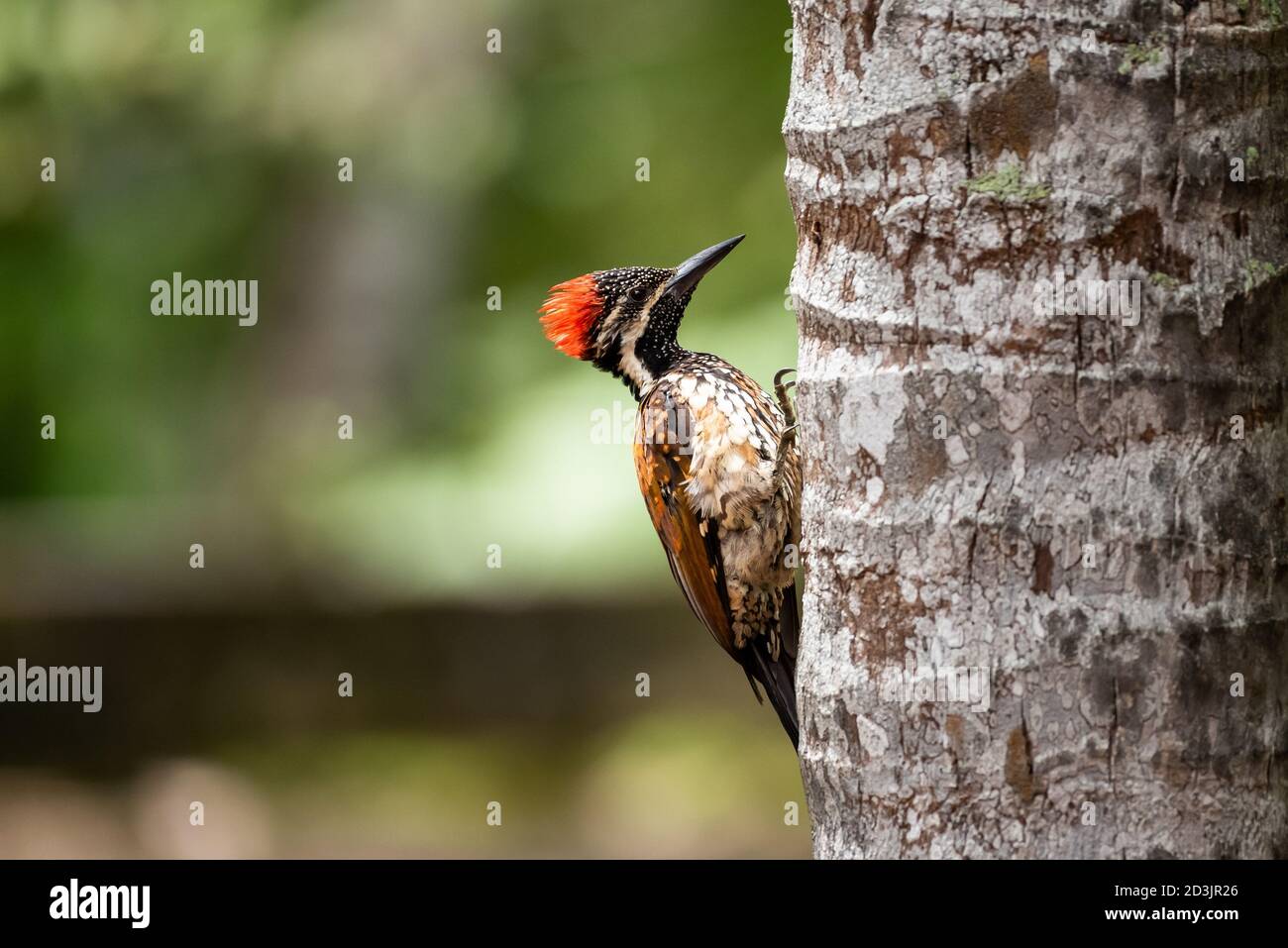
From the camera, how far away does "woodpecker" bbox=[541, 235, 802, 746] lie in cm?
418

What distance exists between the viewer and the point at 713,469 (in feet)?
13.7

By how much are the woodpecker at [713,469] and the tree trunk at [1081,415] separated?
176cm

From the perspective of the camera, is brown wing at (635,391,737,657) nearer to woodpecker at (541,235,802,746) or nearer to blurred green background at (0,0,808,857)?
woodpecker at (541,235,802,746)

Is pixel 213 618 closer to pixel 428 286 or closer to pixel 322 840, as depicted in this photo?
pixel 322 840

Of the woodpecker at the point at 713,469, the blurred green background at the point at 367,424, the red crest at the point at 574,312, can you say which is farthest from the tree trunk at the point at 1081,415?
the blurred green background at the point at 367,424

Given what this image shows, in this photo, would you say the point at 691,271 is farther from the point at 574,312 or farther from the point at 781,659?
the point at 781,659

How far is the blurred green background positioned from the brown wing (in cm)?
370

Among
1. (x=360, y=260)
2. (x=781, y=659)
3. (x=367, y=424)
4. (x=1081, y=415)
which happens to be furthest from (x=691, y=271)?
(x=360, y=260)

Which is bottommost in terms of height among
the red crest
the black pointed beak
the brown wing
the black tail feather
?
the black tail feather

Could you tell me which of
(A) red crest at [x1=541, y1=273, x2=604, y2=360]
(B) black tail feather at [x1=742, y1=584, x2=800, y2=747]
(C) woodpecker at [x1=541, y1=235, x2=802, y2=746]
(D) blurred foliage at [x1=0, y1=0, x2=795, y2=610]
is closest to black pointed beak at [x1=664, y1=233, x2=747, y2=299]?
(C) woodpecker at [x1=541, y1=235, x2=802, y2=746]

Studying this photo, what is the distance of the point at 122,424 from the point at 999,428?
832cm

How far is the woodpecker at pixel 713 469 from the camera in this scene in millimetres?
4184

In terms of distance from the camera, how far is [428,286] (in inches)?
366
